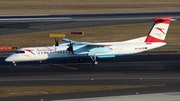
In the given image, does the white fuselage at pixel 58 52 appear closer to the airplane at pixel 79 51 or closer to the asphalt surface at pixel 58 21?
the airplane at pixel 79 51

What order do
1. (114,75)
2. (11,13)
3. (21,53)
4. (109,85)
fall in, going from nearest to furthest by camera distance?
(109,85), (114,75), (21,53), (11,13)

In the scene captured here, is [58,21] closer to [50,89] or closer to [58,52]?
[58,52]

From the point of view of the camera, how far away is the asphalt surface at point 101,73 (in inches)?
1379

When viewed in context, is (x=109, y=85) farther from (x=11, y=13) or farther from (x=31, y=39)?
(x=11, y=13)

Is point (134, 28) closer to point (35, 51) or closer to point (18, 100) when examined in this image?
point (35, 51)

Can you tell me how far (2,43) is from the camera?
6469cm

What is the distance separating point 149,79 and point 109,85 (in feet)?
14.2

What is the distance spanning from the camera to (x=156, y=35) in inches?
1970

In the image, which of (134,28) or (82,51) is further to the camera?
(134,28)

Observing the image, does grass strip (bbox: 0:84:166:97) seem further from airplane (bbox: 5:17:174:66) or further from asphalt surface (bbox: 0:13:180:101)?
airplane (bbox: 5:17:174:66)

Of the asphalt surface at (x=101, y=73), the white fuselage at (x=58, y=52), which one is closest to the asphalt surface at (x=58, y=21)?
the asphalt surface at (x=101, y=73)

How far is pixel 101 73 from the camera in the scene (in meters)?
43.0

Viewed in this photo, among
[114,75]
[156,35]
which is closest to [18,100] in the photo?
[114,75]

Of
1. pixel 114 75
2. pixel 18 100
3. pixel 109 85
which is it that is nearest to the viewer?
pixel 18 100
